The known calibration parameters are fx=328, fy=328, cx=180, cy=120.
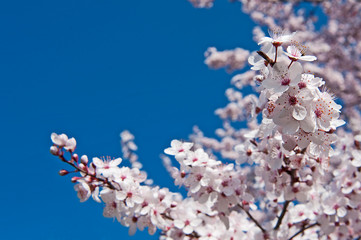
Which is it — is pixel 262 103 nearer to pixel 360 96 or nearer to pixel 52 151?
pixel 52 151

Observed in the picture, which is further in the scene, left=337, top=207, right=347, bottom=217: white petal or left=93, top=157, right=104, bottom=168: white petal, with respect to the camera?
left=337, top=207, right=347, bottom=217: white petal

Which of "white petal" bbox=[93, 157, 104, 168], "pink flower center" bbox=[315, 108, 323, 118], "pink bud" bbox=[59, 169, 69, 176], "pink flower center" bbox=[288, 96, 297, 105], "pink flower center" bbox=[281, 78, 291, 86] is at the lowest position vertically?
"pink flower center" bbox=[315, 108, 323, 118]

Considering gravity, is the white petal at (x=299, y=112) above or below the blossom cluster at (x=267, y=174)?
below

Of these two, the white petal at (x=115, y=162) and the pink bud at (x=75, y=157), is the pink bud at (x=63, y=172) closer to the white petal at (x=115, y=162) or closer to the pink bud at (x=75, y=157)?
the pink bud at (x=75, y=157)

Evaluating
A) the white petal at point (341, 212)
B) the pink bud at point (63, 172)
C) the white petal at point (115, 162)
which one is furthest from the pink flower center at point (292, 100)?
the white petal at point (341, 212)

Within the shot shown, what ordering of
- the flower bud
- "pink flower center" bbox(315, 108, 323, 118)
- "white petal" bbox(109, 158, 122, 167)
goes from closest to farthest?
"pink flower center" bbox(315, 108, 323, 118), the flower bud, "white petal" bbox(109, 158, 122, 167)

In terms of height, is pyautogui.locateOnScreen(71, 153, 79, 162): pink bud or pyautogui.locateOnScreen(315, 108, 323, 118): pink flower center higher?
pyautogui.locateOnScreen(71, 153, 79, 162): pink bud

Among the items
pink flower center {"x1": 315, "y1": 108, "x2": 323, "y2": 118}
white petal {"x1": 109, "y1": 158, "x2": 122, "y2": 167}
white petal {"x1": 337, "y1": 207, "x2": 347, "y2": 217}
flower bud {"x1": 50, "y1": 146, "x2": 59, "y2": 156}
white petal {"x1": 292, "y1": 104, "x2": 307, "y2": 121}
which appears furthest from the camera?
white petal {"x1": 337, "y1": 207, "x2": 347, "y2": 217}

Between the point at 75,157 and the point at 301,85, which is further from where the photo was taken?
the point at 75,157

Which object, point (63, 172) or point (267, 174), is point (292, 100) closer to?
point (267, 174)

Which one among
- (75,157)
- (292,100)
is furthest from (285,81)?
(75,157)

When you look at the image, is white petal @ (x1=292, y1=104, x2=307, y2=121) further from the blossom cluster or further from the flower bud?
the flower bud

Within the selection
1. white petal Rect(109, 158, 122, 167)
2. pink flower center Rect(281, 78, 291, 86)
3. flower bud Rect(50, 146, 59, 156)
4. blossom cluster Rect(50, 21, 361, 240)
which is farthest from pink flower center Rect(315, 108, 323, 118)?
flower bud Rect(50, 146, 59, 156)

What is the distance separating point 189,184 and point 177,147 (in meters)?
0.37
